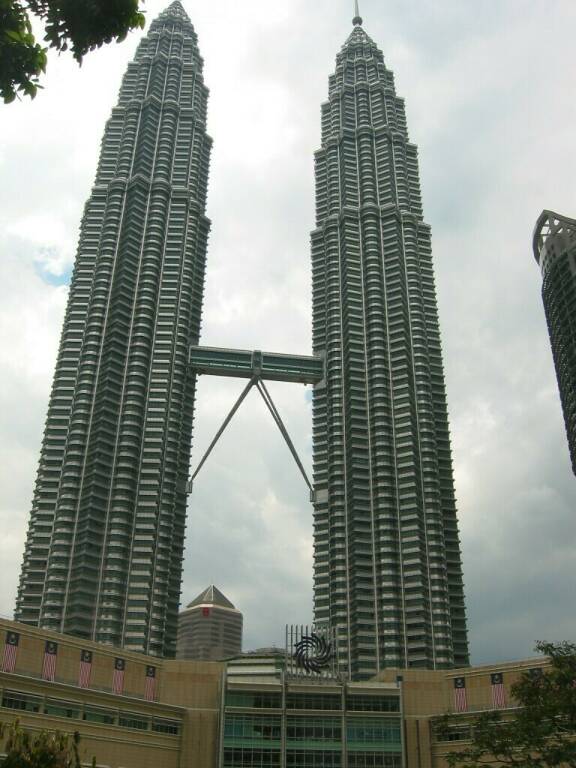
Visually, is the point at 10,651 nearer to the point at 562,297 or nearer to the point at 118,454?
the point at 118,454

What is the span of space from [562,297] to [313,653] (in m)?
112

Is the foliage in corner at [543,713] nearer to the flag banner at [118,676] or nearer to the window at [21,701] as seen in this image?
the window at [21,701]

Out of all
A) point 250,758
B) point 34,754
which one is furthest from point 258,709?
point 34,754

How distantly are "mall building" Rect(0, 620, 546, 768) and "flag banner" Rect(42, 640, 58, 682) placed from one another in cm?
11

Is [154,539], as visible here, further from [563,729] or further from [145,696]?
[563,729]

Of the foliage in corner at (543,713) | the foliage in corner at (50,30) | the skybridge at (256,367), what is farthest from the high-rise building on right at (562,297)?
the foliage in corner at (50,30)

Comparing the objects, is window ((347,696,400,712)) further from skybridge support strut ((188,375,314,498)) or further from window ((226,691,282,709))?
skybridge support strut ((188,375,314,498))

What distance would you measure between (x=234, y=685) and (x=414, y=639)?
226ft

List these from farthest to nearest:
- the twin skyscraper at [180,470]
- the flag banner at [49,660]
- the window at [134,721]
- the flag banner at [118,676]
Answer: the twin skyscraper at [180,470] → the flag banner at [118,676] → the window at [134,721] → the flag banner at [49,660]

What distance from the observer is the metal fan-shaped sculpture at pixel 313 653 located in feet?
333

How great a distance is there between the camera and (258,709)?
95625 millimetres

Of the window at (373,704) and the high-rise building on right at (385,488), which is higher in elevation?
the high-rise building on right at (385,488)

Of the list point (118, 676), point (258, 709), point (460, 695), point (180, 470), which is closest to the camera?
point (118, 676)

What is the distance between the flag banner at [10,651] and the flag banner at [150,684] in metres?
19.5
